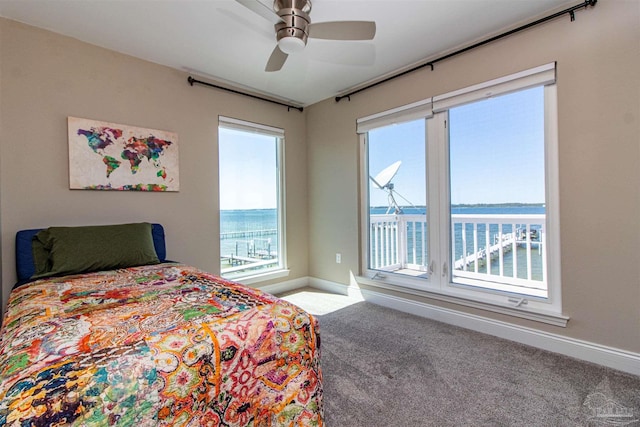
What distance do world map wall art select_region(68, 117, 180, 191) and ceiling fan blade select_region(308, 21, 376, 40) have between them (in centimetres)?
184

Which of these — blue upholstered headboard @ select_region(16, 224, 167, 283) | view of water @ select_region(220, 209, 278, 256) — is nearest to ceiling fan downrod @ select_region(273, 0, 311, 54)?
view of water @ select_region(220, 209, 278, 256)

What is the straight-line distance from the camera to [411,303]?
10.1ft

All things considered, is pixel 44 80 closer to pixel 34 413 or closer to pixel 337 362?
pixel 34 413

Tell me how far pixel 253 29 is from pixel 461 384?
2.96 m

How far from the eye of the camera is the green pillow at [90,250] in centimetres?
208

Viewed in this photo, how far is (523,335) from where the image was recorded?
2.37m

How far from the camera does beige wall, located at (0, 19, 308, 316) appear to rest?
2236 millimetres

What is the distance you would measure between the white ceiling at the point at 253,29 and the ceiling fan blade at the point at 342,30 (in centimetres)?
26

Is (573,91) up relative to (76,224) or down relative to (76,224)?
up

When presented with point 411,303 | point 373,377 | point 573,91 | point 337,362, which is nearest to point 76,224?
point 337,362

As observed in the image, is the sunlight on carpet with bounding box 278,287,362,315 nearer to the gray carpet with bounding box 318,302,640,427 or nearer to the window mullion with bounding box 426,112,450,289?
the gray carpet with bounding box 318,302,640,427

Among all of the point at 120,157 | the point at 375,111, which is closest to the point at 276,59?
the point at 375,111

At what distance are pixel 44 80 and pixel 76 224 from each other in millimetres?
1160

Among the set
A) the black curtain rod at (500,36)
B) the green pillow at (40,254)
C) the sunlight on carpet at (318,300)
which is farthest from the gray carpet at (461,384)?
the black curtain rod at (500,36)
